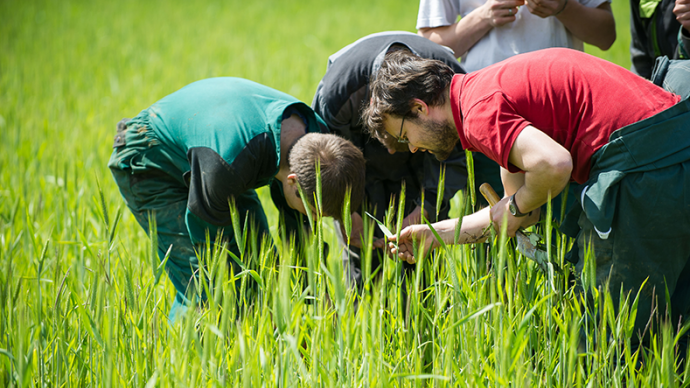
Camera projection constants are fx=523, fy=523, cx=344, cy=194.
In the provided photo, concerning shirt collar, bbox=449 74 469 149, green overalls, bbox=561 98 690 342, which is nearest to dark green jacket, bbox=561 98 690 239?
green overalls, bbox=561 98 690 342

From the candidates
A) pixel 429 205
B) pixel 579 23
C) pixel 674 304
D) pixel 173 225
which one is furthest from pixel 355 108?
pixel 674 304

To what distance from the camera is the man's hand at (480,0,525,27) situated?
2.10 meters

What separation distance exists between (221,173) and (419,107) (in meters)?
0.68

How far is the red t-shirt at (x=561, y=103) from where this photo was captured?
137 centimetres

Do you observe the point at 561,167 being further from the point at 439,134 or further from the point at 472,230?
the point at 439,134

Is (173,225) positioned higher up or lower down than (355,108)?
lower down

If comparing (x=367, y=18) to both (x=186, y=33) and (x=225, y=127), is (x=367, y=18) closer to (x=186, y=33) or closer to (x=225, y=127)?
(x=186, y=33)

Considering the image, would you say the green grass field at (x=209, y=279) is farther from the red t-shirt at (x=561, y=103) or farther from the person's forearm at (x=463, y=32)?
the person's forearm at (x=463, y=32)

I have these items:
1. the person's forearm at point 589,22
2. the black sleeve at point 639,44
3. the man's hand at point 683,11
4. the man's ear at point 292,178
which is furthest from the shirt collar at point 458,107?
the black sleeve at point 639,44

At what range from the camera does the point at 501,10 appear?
2109mm

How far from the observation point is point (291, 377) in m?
1.25

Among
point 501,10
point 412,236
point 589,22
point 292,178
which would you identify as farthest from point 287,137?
point 589,22

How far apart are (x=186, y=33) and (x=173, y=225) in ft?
Result: 26.8

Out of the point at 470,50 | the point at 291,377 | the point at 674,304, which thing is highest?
A: the point at 470,50
